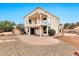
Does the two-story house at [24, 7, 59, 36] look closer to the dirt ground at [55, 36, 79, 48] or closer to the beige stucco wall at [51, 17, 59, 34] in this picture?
the beige stucco wall at [51, 17, 59, 34]

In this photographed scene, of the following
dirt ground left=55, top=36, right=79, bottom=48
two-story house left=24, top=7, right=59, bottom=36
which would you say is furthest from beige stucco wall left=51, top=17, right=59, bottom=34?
dirt ground left=55, top=36, right=79, bottom=48

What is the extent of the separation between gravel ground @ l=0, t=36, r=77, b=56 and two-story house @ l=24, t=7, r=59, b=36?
0.16 meters

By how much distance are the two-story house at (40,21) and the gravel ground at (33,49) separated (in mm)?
165

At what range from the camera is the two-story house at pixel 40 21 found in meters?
4.39

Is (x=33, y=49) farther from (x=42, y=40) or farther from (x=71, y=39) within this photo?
(x=71, y=39)

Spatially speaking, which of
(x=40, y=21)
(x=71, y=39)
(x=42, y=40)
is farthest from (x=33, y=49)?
(x=71, y=39)

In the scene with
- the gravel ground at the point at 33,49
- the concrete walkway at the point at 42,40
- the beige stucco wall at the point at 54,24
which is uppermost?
the beige stucco wall at the point at 54,24

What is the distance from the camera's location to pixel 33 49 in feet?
14.4

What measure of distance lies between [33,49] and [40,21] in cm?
33

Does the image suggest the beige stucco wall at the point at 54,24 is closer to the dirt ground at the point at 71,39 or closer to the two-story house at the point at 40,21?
the two-story house at the point at 40,21

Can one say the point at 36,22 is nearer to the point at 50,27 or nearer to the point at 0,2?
the point at 50,27

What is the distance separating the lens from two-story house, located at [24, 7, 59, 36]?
4.39m

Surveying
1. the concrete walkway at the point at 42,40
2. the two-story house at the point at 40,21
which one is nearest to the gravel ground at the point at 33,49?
the concrete walkway at the point at 42,40

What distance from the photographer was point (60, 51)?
4.38m
